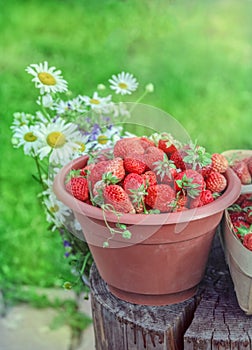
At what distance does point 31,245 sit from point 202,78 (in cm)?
135

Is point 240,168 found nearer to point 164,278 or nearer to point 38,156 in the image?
point 164,278

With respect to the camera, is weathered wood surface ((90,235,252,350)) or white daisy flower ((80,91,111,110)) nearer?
weathered wood surface ((90,235,252,350))

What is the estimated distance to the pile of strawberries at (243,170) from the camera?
1.59 meters

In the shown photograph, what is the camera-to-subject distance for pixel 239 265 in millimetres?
1357

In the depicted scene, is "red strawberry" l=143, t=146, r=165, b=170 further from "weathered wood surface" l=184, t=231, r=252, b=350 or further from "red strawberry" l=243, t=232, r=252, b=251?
"weathered wood surface" l=184, t=231, r=252, b=350

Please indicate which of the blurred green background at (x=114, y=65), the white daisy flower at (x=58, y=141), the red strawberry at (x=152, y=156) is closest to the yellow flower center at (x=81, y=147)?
the white daisy flower at (x=58, y=141)

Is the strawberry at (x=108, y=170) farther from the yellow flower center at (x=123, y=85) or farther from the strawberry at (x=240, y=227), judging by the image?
the yellow flower center at (x=123, y=85)

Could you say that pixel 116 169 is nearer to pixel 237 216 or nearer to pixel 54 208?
pixel 237 216

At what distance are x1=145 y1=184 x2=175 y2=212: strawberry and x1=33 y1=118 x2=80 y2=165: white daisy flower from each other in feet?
1.50

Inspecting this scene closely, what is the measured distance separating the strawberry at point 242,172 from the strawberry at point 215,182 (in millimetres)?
178

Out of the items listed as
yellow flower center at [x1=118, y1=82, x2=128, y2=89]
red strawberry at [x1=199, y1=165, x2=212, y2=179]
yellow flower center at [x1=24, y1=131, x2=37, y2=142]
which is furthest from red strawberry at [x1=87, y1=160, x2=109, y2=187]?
yellow flower center at [x1=118, y1=82, x2=128, y2=89]

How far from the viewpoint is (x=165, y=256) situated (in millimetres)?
1365

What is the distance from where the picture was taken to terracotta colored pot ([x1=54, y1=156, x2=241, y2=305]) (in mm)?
1317

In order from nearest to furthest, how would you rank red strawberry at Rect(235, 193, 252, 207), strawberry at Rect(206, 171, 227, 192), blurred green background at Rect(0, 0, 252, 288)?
strawberry at Rect(206, 171, 227, 192) < red strawberry at Rect(235, 193, 252, 207) < blurred green background at Rect(0, 0, 252, 288)
